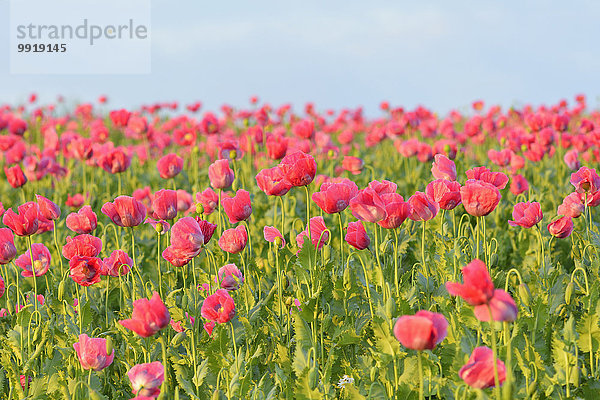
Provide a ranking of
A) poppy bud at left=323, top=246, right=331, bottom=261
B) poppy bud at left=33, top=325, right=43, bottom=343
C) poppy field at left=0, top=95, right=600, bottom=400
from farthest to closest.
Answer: poppy bud at left=323, top=246, right=331, bottom=261 → poppy bud at left=33, top=325, right=43, bottom=343 → poppy field at left=0, top=95, right=600, bottom=400

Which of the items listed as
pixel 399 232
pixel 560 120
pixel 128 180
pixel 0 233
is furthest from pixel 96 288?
pixel 560 120

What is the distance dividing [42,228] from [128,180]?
2792mm

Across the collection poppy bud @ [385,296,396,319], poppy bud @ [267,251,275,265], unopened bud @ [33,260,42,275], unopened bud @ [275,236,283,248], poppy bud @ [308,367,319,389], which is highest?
unopened bud @ [275,236,283,248]

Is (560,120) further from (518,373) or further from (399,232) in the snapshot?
(518,373)

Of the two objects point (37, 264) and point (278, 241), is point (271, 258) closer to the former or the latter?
point (278, 241)

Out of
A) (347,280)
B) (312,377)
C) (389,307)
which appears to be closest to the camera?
(312,377)

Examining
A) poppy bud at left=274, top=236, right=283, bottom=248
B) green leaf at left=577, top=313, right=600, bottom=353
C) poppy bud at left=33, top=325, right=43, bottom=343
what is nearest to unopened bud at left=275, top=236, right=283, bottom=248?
poppy bud at left=274, top=236, right=283, bottom=248

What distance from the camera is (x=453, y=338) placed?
2.22 m

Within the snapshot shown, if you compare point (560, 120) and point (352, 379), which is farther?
point (560, 120)

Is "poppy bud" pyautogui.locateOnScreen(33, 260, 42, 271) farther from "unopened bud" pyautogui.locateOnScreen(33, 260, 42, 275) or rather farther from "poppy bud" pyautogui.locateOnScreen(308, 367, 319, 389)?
"poppy bud" pyautogui.locateOnScreen(308, 367, 319, 389)

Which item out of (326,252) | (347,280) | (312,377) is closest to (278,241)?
(347,280)

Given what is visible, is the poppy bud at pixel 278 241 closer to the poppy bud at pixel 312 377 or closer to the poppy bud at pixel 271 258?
the poppy bud at pixel 271 258

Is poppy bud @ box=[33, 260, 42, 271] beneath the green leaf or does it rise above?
above

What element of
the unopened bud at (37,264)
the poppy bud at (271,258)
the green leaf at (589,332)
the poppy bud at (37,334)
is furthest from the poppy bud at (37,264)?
the green leaf at (589,332)
